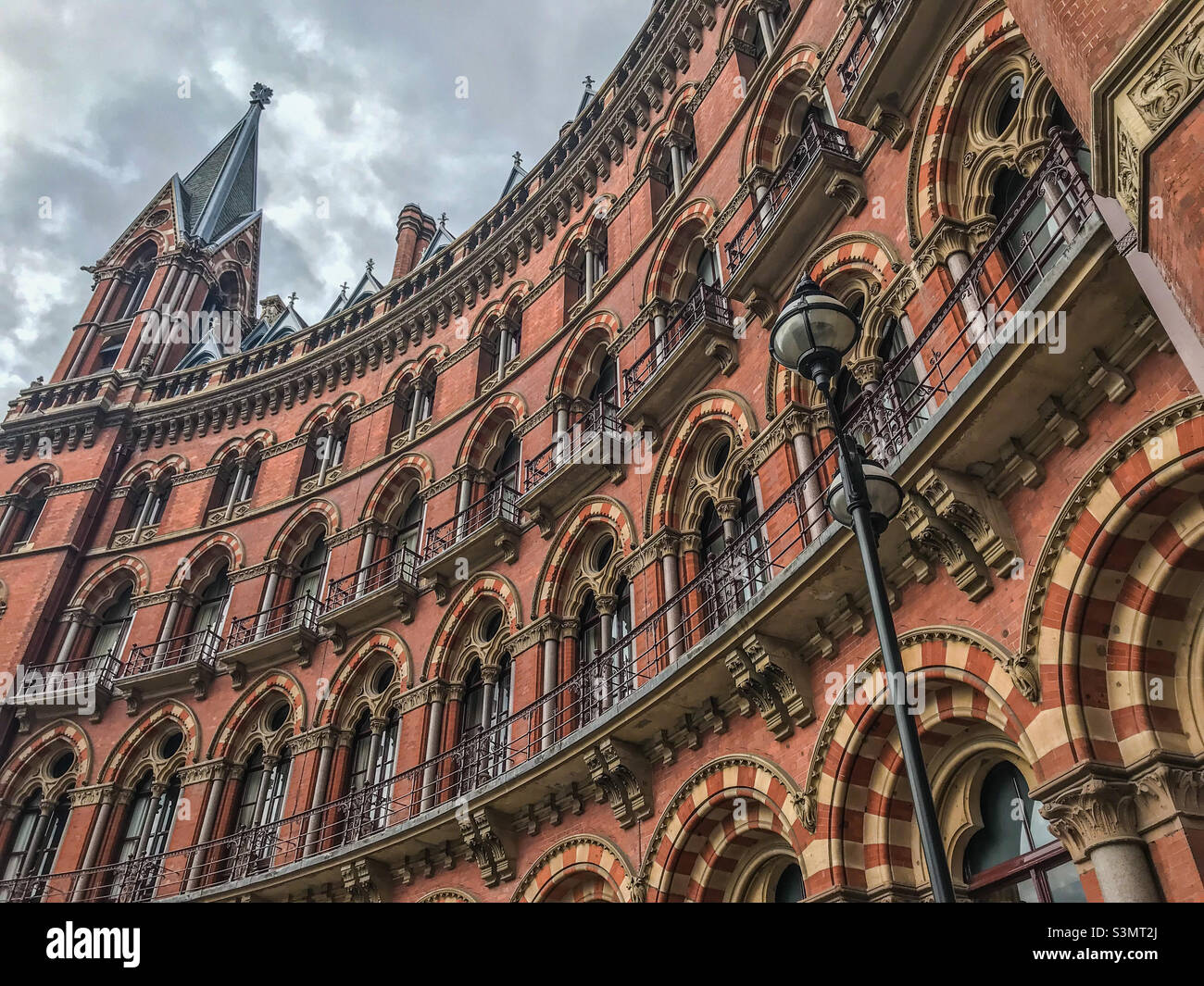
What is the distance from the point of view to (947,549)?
867 cm

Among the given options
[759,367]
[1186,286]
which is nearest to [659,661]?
[759,367]

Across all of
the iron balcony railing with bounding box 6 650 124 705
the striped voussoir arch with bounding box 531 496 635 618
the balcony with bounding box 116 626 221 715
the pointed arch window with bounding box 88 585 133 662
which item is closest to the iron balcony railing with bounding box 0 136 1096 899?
the striped voussoir arch with bounding box 531 496 635 618

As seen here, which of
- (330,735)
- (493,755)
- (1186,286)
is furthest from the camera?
(330,735)

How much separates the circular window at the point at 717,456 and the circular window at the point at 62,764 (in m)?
17.5

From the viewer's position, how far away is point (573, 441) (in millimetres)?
17500

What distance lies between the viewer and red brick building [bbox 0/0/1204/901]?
7.23m

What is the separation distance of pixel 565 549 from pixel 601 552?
2.14 feet

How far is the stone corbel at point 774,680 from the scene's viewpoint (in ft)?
33.5

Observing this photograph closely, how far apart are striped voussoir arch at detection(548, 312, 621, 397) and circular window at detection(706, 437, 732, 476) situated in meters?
5.11

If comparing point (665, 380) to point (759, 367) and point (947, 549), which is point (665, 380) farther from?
point (947, 549)

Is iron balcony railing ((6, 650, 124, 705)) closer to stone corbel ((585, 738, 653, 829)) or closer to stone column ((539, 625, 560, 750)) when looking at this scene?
stone column ((539, 625, 560, 750))

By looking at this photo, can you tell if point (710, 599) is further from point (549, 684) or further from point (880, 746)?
point (549, 684)

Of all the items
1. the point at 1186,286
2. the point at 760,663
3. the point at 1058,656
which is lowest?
the point at 1058,656

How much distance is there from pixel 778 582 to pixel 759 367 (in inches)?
177
